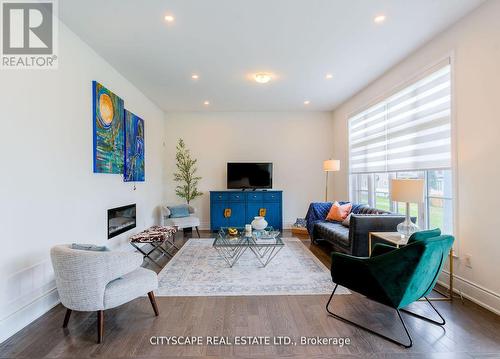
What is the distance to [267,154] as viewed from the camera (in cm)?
655

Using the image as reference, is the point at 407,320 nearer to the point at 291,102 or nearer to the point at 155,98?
the point at 291,102

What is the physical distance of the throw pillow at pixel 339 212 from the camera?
4.71 metres

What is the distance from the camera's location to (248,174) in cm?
626

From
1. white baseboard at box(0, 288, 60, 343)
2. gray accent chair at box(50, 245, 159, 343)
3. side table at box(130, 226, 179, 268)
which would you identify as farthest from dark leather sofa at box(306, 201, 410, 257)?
white baseboard at box(0, 288, 60, 343)

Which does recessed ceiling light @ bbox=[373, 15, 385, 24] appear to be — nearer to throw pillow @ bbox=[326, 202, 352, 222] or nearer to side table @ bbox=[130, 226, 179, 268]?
throw pillow @ bbox=[326, 202, 352, 222]

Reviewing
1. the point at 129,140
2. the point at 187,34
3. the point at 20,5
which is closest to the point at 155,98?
the point at 129,140

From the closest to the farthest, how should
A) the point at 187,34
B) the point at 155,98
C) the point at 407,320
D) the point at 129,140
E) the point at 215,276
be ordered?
1. the point at 407,320
2. the point at 187,34
3. the point at 215,276
4. the point at 129,140
5. the point at 155,98

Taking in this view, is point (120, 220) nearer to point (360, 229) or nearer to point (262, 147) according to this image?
point (360, 229)

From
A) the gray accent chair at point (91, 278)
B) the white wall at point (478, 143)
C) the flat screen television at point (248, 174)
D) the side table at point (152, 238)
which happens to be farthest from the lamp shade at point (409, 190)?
the flat screen television at point (248, 174)

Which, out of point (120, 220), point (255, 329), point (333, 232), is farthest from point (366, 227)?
point (120, 220)

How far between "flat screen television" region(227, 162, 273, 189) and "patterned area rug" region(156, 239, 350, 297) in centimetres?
220

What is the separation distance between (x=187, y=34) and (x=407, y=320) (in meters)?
3.69

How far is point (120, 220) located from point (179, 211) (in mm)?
1475

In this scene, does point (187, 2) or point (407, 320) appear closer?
point (407, 320)
